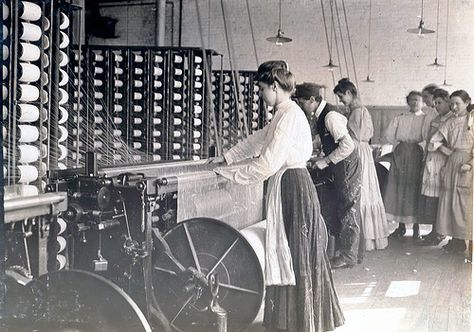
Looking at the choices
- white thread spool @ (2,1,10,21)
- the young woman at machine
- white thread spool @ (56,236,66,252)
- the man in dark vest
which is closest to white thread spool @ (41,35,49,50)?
white thread spool @ (2,1,10,21)

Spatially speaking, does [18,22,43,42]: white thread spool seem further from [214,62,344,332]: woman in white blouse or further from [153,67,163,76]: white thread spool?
[153,67,163,76]: white thread spool

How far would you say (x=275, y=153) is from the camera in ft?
7.43

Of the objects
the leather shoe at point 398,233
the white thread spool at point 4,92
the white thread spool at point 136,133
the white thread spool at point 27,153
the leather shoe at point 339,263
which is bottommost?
the leather shoe at point 339,263

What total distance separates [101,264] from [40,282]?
0.34m

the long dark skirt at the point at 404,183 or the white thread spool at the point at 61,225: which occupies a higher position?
the long dark skirt at the point at 404,183

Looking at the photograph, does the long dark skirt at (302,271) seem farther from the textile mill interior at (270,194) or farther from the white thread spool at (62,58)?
the white thread spool at (62,58)

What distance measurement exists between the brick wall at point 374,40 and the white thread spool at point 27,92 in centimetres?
79

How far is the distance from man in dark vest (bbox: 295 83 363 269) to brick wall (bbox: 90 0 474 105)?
0.22m

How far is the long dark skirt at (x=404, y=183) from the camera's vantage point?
8.68 feet

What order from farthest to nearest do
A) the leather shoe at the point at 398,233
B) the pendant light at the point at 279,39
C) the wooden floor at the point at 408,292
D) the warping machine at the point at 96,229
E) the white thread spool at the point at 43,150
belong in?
the leather shoe at the point at 398,233
the pendant light at the point at 279,39
the white thread spool at the point at 43,150
the wooden floor at the point at 408,292
the warping machine at the point at 96,229

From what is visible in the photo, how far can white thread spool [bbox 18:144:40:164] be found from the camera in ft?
7.43

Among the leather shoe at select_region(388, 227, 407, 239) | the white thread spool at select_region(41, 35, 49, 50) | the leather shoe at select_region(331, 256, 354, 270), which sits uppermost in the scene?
the white thread spool at select_region(41, 35, 49, 50)

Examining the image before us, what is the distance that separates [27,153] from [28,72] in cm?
31

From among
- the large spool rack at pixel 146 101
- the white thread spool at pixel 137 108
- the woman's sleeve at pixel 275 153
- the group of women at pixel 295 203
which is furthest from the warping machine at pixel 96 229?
the white thread spool at pixel 137 108
